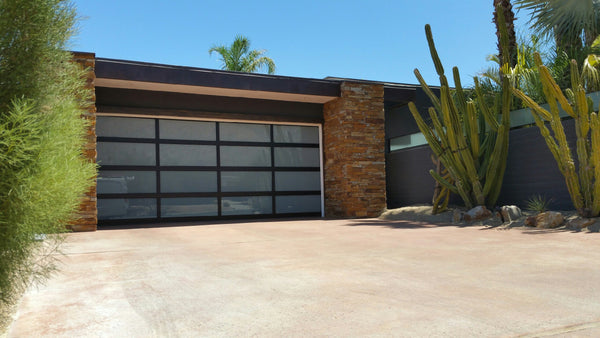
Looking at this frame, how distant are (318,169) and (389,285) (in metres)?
8.47

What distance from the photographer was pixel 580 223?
6613 mm

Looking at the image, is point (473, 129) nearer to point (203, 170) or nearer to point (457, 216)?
point (457, 216)

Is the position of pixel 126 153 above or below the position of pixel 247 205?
above

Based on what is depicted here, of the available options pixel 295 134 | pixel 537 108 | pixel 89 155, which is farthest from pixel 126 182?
pixel 537 108

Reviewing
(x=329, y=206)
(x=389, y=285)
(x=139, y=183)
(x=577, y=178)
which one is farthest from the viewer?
(x=329, y=206)

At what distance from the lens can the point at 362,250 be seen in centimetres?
521

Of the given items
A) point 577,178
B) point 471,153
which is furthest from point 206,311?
point 471,153

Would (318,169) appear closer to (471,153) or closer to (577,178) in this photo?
(471,153)

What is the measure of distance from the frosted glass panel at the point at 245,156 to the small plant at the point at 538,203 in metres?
5.70

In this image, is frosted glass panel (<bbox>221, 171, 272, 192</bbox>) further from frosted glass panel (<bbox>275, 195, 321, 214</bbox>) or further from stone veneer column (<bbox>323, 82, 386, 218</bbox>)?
stone veneer column (<bbox>323, 82, 386, 218</bbox>)

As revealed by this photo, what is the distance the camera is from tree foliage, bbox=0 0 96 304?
2.26m

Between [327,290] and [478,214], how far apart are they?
5.69 meters

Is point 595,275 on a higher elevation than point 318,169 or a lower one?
lower

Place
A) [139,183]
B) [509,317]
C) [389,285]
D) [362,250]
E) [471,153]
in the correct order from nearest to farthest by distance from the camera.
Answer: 1. [509,317]
2. [389,285]
3. [362,250]
4. [471,153]
5. [139,183]
